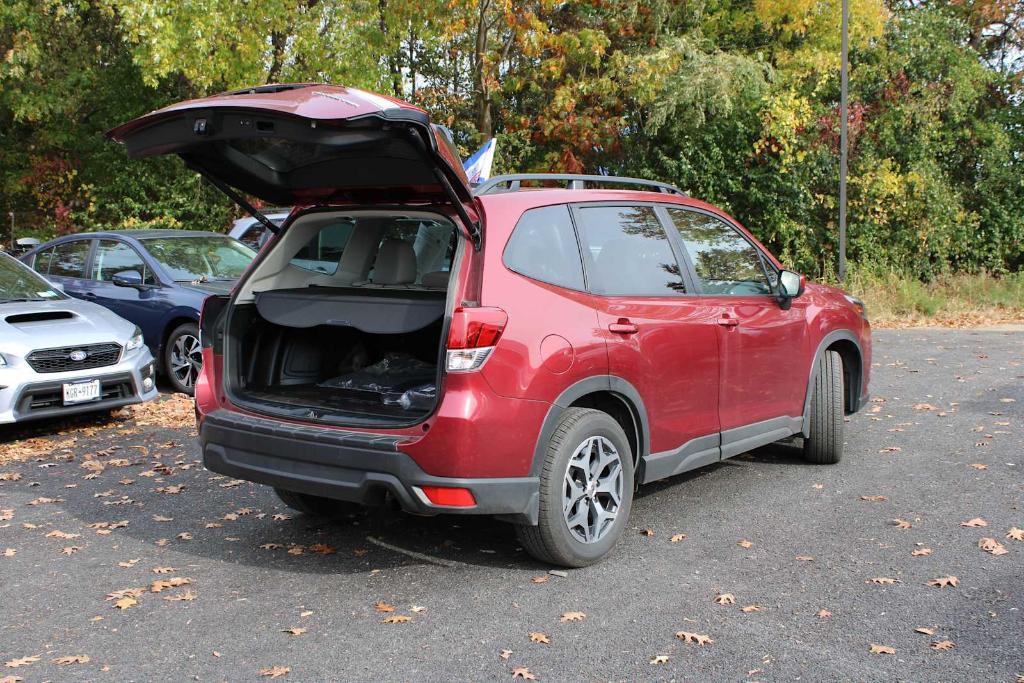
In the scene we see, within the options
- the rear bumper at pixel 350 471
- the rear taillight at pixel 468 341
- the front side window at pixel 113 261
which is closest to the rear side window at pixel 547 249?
the rear taillight at pixel 468 341

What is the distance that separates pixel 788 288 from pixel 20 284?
21.8ft

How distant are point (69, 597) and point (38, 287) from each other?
5211mm

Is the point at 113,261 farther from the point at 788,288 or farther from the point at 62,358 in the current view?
the point at 788,288

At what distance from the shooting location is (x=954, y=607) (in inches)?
165

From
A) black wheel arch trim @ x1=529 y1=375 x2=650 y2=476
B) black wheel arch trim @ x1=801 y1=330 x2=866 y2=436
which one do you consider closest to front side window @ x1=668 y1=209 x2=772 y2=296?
black wheel arch trim @ x1=801 y1=330 x2=866 y2=436

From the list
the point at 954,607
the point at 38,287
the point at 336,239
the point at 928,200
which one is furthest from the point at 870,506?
the point at 928,200

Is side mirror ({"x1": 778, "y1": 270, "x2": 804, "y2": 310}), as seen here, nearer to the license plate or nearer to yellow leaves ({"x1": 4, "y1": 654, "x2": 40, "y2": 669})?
yellow leaves ({"x1": 4, "y1": 654, "x2": 40, "y2": 669})

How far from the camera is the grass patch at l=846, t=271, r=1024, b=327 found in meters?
16.2

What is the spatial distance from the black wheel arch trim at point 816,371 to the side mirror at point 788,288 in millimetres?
486

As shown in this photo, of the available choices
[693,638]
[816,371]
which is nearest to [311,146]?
[693,638]

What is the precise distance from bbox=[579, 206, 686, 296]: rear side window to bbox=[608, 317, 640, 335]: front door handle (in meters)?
0.16

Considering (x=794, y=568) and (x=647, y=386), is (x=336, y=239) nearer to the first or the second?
(x=647, y=386)

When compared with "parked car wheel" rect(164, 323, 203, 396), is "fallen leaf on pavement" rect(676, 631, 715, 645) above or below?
below

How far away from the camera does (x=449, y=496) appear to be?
4.23 meters
